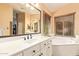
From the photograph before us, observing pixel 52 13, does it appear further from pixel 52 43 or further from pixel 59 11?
pixel 52 43

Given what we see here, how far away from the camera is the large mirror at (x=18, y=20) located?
1725 millimetres

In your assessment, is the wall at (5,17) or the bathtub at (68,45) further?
the bathtub at (68,45)

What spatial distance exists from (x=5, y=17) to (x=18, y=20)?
0.26 meters

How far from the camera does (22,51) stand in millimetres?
1261

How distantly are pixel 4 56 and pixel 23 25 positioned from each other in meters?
1.03

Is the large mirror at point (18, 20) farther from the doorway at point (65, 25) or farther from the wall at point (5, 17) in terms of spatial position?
the doorway at point (65, 25)

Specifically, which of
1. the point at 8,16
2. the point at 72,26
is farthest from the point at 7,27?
the point at 72,26

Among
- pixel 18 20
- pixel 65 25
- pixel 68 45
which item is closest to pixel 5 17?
pixel 18 20

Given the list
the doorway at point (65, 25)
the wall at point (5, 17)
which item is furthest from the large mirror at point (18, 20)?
the doorway at point (65, 25)

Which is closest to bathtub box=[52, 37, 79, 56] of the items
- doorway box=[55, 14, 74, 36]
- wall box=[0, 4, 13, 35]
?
doorway box=[55, 14, 74, 36]

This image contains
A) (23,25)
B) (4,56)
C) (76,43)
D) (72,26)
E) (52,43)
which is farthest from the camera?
(52,43)

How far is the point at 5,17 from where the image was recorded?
5.70 feet

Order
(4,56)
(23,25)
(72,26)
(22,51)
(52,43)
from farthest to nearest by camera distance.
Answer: (52,43) < (23,25) < (72,26) < (22,51) < (4,56)

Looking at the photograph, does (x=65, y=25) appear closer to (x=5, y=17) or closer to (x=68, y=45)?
(x=68, y=45)
